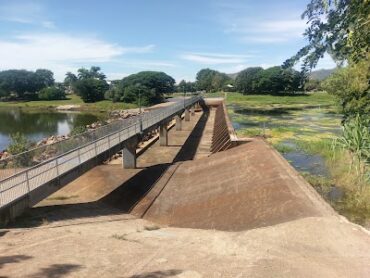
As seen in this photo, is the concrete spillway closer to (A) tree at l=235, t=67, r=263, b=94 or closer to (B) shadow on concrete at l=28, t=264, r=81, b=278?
(B) shadow on concrete at l=28, t=264, r=81, b=278

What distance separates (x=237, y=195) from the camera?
19562mm

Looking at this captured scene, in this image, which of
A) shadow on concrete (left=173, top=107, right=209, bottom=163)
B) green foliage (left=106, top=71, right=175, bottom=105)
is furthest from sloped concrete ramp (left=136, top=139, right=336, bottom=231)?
green foliage (left=106, top=71, right=175, bottom=105)

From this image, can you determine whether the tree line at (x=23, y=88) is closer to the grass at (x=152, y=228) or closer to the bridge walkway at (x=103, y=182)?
the bridge walkway at (x=103, y=182)

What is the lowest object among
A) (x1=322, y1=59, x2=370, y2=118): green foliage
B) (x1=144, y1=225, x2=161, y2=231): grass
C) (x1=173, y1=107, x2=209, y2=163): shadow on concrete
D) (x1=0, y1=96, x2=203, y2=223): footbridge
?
(x1=173, y1=107, x2=209, y2=163): shadow on concrete

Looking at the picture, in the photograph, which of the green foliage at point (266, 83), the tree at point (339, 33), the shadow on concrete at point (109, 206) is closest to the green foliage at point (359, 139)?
the tree at point (339, 33)

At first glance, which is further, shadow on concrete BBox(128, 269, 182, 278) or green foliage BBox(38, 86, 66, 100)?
green foliage BBox(38, 86, 66, 100)

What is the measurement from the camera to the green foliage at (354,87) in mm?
17984

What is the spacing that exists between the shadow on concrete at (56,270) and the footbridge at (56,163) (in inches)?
222

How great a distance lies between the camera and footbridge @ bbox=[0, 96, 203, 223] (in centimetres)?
1579

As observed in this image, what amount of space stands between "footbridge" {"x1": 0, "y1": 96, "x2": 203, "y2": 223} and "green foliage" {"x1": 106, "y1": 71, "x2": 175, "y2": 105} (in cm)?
8557

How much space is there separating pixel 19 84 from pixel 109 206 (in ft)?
552

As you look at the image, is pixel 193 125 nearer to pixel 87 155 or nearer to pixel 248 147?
pixel 248 147

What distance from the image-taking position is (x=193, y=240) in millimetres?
13383

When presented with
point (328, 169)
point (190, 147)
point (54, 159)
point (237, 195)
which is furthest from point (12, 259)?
point (190, 147)
